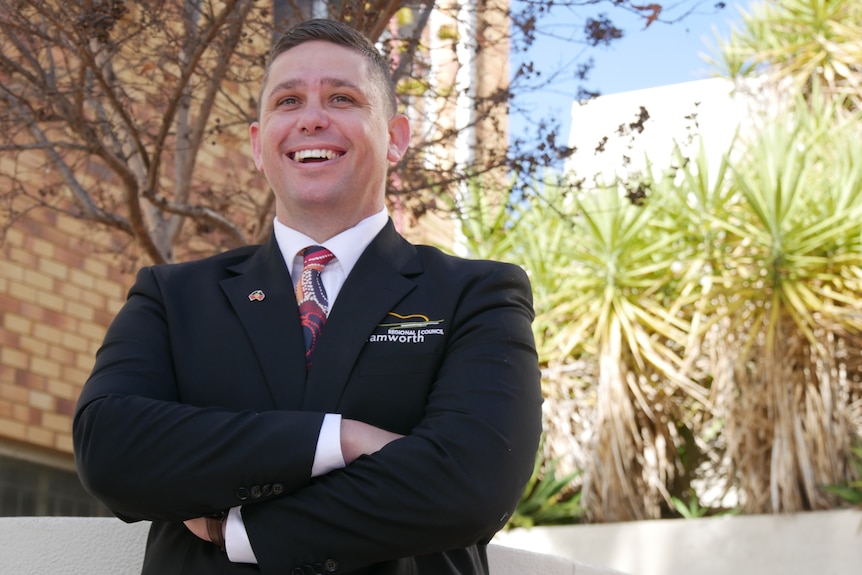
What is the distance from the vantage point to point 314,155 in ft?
8.26

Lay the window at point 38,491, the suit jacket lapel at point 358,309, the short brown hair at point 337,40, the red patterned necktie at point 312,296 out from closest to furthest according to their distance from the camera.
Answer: the suit jacket lapel at point 358,309 → the red patterned necktie at point 312,296 → the short brown hair at point 337,40 → the window at point 38,491

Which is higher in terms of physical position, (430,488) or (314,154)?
(314,154)

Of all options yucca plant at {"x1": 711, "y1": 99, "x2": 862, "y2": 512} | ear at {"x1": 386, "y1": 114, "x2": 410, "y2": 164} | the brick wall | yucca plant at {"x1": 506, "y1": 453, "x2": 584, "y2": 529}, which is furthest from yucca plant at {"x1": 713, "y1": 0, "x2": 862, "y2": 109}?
ear at {"x1": 386, "y1": 114, "x2": 410, "y2": 164}

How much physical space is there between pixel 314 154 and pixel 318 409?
58 cm

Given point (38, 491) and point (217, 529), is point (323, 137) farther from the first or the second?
point (38, 491)

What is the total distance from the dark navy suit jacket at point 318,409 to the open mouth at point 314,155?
0.63 feet

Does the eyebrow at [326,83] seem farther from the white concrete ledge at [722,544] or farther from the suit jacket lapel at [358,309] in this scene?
the white concrete ledge at [722,544]

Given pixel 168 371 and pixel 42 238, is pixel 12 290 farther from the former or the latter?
pixel 168 371

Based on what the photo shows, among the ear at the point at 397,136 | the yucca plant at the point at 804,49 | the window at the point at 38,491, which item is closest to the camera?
the ear at the point at 397,136

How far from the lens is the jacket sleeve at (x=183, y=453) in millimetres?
2080

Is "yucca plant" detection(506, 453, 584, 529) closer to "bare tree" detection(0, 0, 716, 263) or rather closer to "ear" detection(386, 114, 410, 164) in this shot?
"bare tree" detection(0, 0, 716, 263)

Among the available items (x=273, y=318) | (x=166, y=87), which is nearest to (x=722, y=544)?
(x=166, y=87)

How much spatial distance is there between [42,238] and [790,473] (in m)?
5.18

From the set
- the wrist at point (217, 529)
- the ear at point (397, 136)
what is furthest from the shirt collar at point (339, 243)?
the wrist at point (217, 529)
